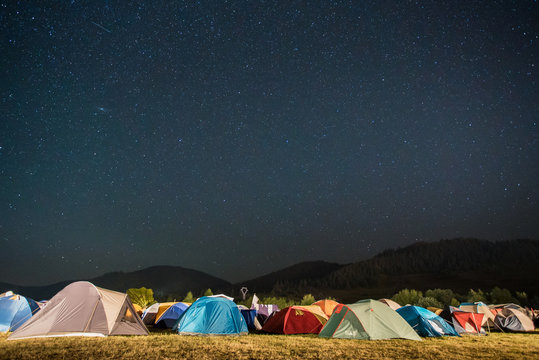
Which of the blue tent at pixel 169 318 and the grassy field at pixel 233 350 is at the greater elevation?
the grassy field at pixel 233 350

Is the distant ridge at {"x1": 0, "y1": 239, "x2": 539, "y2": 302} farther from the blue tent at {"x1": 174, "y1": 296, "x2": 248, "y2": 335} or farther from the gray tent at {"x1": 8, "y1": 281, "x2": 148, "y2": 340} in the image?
the gray tent at {"x1": 8, "y1": 281, "x2": 148, "y2": 340}

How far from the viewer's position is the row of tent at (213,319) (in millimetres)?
12109

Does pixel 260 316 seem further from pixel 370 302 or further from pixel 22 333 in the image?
pixel 22 333

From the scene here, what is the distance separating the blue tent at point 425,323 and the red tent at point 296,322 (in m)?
4.17

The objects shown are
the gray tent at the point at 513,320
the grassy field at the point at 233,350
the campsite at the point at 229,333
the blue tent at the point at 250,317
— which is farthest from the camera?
Result: the gray tent at the point at 513,320

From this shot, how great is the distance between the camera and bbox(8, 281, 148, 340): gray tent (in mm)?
11664

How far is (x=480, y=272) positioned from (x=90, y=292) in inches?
5549

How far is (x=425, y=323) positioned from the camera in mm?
15273

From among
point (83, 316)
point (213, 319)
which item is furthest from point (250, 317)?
point (83, 316)

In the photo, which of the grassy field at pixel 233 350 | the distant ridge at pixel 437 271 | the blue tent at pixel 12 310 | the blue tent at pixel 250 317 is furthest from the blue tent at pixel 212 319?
the distant ridge at pixel 437 271

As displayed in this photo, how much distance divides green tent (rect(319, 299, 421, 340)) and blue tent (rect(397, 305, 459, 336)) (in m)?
2.14

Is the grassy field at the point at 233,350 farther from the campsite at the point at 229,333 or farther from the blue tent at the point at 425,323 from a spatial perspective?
the blue tent at the point at 425,323

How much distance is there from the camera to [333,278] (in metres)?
158

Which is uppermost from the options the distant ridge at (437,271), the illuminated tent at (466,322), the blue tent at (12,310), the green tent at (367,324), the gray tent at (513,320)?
the blue tent at (12,310)
